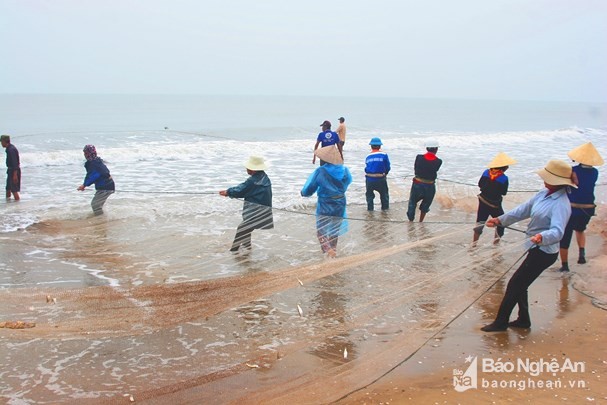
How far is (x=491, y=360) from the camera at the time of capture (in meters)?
4.41

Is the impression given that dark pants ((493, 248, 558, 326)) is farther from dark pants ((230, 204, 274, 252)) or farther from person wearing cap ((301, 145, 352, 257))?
dark pants ((230, 204, 274, 252))

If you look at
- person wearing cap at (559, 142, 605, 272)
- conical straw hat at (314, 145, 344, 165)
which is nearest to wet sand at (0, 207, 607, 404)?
person wearing cap at (559, 142, 605, 272)

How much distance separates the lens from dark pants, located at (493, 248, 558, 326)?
189 inches

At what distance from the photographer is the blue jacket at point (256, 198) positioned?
6977 millimetres

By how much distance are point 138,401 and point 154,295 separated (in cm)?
158

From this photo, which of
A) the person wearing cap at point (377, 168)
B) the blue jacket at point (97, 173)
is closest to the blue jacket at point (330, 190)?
the blue jacket at point (97, 173)

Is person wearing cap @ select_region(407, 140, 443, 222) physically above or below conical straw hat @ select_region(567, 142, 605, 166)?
below

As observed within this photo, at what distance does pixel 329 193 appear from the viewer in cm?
A: 679

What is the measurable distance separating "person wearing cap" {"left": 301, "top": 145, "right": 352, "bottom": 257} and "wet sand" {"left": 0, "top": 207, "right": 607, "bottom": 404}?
28cm

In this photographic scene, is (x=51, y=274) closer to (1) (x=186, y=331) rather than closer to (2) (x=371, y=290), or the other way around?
(1) (x=186, y=331)

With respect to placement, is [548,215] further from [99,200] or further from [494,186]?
[99,200]

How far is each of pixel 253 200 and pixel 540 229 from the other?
350cm

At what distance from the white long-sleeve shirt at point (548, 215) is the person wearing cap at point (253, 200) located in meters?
3.04

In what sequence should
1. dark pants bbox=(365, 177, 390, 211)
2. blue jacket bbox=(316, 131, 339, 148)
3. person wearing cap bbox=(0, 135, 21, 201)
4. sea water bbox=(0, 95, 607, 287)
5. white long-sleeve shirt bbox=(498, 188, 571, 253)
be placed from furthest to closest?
blue jacket bbox=(316, 131, 339, 148) < person wearing cap bbox=(0, 135, 21, 201) < dark pants bbox=(365, 177, 390, 211) < sea water bbox=(0, 95, 607, 287) < white long-sleeve shirt bbox=(498, 188, 571, 253)
